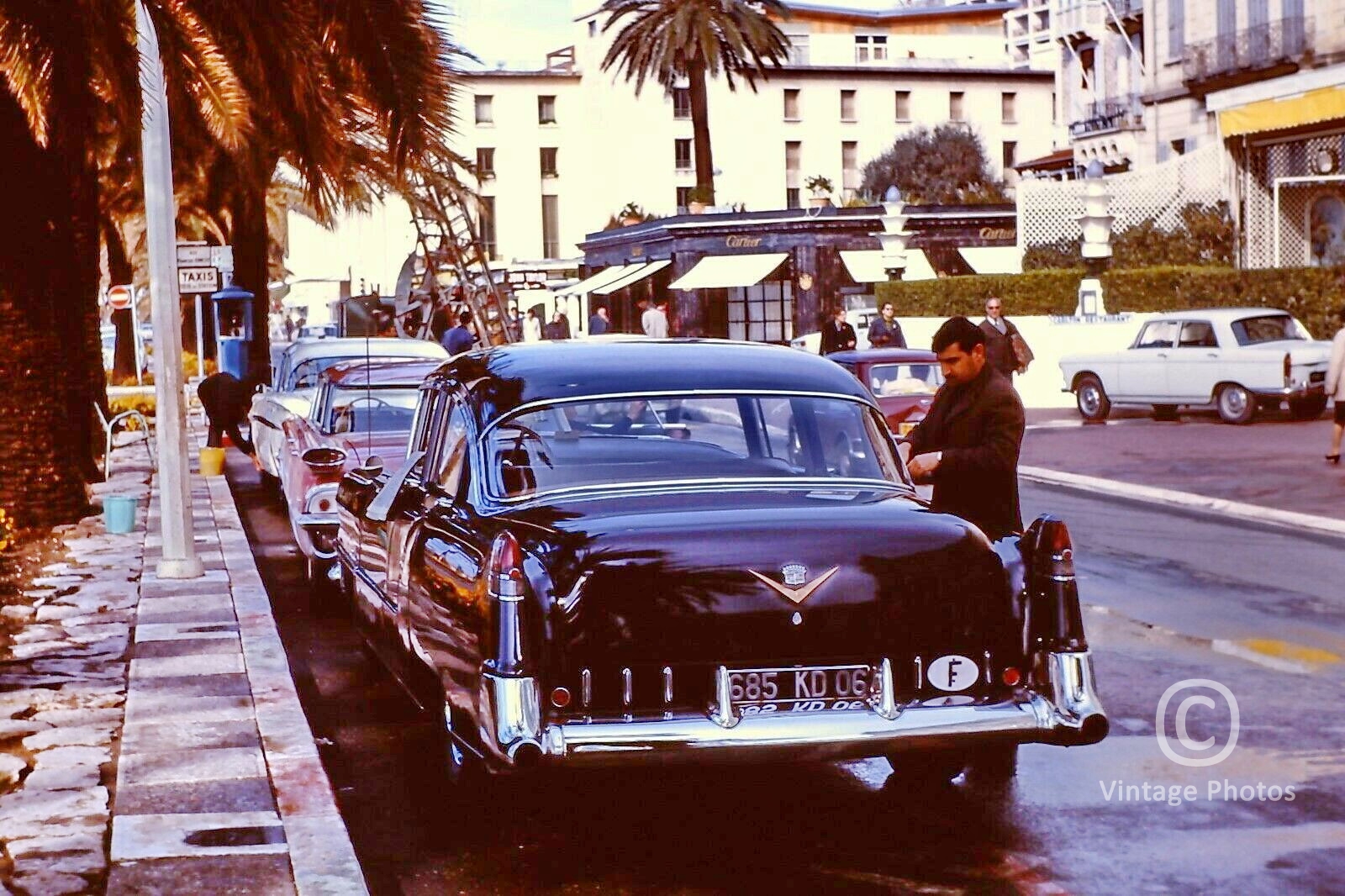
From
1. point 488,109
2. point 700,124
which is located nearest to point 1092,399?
point 700,124

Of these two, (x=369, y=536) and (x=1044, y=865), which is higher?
(x=369, y=536)

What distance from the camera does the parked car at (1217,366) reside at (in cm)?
2589

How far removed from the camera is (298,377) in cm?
2042

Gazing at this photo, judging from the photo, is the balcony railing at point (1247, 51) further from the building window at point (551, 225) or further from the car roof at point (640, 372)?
the building window at point (551, 225)

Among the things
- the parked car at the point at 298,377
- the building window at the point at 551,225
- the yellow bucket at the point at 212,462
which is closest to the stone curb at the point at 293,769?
the parked car at the point at 298,377

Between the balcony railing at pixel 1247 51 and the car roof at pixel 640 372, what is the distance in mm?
39032

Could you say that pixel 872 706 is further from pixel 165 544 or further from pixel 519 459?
pixel 165 544

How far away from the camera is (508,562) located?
5.97 metres

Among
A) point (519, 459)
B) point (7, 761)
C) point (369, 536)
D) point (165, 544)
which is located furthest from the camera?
point (165, 544)

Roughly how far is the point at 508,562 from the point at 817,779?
74.9 inches

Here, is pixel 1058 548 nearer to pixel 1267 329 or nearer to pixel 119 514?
pixel 119 514

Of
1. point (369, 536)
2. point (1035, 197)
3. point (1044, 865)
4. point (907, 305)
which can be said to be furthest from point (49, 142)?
point (1035, 197)

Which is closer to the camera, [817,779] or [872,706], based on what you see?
[872,706]

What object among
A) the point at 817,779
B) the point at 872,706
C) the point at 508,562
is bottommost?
the point at 817,779
